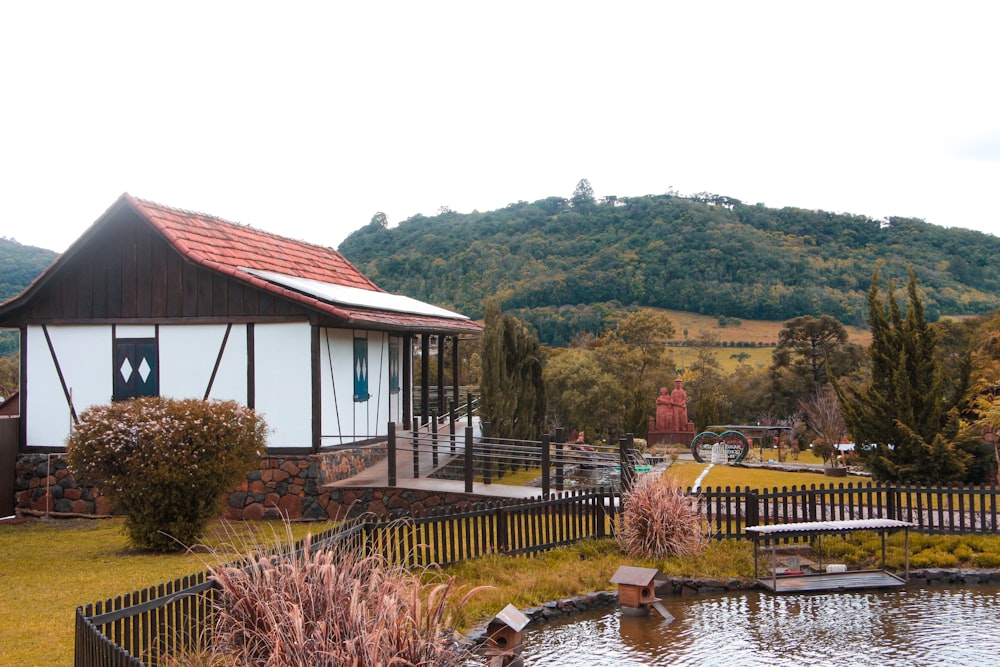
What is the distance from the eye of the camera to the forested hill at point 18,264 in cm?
4738

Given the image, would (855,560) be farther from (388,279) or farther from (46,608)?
(388,279)

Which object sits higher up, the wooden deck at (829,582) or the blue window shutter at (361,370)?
the blue window shutter at (361,370)

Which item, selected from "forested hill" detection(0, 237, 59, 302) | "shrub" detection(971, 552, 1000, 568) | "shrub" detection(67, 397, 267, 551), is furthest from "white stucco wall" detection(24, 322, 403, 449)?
"forested hill" detection(0, 237, 59, 302)

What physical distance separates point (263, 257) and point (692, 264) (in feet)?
144

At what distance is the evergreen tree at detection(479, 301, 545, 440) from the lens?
18.8m

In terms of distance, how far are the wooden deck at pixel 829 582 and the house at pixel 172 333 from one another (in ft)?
24.3

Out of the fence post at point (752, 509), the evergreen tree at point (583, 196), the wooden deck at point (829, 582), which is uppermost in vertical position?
the evergreen tree at point (583, 196)

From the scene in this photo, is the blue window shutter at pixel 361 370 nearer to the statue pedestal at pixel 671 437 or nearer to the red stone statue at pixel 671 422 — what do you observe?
the statue pedestal at pixel 671 437

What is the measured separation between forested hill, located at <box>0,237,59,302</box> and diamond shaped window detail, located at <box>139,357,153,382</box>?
114 ft

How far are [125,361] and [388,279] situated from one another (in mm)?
39748

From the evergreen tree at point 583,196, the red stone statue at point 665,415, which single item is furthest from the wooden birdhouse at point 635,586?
the evergreen tree at point 583,196

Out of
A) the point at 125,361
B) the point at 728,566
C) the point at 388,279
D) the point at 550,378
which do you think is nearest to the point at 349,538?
the point at 728,566

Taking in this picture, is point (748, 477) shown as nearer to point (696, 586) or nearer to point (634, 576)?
point (696, 586)

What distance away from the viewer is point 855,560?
1164cm
